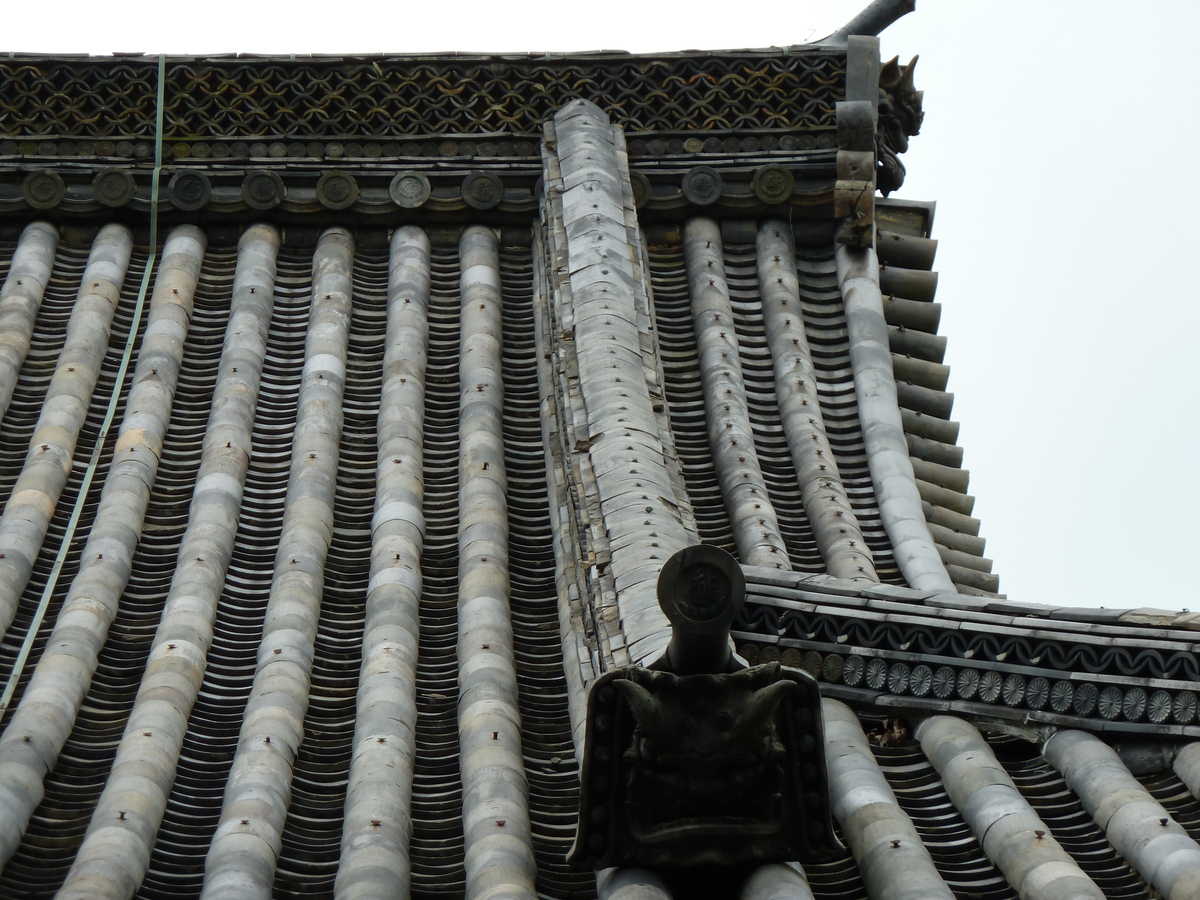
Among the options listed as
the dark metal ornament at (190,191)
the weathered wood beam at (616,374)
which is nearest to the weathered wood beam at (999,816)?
the weathered wood beam at (616,374)

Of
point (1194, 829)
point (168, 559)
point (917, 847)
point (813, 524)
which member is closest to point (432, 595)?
point (168, 559)

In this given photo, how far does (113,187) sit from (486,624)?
5868 mm

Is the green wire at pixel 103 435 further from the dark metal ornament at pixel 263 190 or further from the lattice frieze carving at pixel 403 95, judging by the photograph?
the dark metal ornament at pixel 263 190

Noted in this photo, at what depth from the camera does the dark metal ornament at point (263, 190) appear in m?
14.1

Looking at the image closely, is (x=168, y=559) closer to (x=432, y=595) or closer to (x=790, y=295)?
(x=432, y=595)

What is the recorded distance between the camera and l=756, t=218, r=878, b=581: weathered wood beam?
11.0 meters

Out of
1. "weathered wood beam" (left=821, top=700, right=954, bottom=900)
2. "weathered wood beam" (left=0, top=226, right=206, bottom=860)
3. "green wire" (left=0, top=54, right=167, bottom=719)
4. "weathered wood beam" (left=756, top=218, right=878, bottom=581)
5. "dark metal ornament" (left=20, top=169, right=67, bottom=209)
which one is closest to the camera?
"weathered wood beam" (left=821, top=700, right=954, bottom=900)

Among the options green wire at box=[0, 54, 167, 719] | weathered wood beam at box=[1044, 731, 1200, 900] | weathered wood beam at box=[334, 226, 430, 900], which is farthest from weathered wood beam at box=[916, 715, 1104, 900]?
green wire at box=[0, 54, 167, 719]

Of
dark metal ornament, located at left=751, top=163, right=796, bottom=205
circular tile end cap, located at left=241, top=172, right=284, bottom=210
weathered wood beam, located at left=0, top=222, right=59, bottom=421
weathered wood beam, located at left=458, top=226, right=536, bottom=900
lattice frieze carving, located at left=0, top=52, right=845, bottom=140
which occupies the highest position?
lattice frieze carving, located at left=0, top=52, right=845, bottom=140

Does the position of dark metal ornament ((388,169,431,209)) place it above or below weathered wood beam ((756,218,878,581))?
above

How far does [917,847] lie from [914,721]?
1.26 m

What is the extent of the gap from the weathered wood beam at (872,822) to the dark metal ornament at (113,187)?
7.40 m

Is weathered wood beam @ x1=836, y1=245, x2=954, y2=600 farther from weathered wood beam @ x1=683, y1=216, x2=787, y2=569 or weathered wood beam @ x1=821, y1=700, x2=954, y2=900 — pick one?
weathered wood beam @ x1=821, y1=700, x2=954, y2=900

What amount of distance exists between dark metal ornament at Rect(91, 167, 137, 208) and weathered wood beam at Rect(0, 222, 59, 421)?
419 mm
